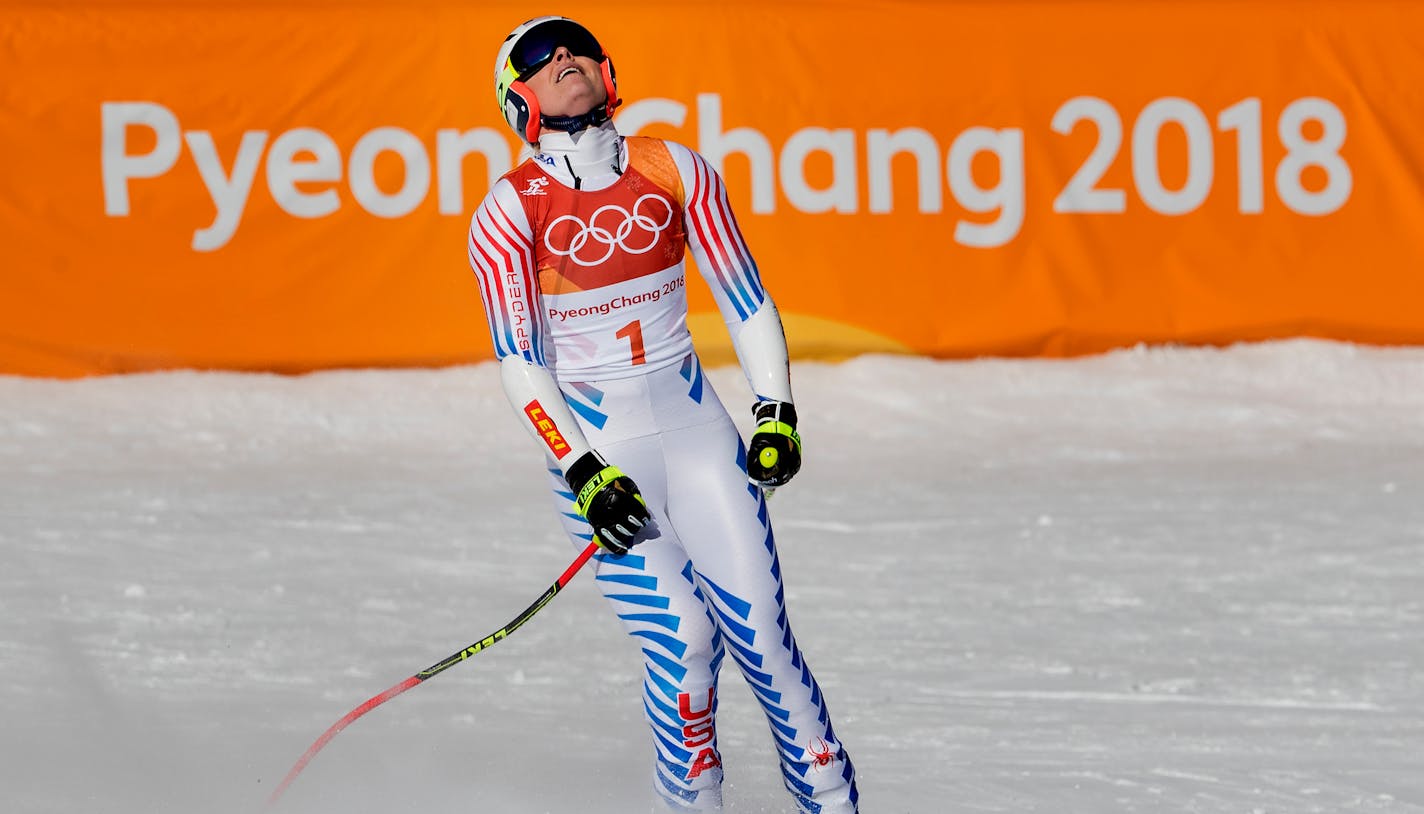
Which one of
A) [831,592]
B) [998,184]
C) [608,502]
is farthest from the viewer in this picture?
[998,184]

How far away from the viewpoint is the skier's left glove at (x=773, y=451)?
3.80 m

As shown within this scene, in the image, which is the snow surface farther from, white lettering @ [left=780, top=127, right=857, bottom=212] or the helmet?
the helmet

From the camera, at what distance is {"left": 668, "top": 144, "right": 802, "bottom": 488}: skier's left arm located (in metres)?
3.93

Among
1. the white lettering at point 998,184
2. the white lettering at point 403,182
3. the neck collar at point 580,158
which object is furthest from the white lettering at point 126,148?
the neck collar at point 580,158

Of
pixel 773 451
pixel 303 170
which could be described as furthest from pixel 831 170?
pixel 773 451

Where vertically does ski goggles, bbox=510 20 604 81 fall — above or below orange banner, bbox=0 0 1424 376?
above

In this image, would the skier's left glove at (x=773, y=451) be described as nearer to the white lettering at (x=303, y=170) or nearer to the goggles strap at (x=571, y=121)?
the goggles strap at (x=571, y=121)

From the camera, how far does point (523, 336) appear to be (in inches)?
149

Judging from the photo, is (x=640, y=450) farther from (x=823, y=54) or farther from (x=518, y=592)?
(x=823, y=54)

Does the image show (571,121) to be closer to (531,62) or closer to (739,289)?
(531,62)

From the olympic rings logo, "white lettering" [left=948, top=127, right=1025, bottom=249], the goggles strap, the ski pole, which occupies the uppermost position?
the goggles strap

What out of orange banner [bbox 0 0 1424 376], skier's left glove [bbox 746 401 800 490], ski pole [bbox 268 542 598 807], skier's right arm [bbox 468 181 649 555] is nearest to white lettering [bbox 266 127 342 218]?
orange banner [bbox 0 0 1424 376]

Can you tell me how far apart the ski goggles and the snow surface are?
174cm

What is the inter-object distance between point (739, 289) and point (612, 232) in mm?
316
